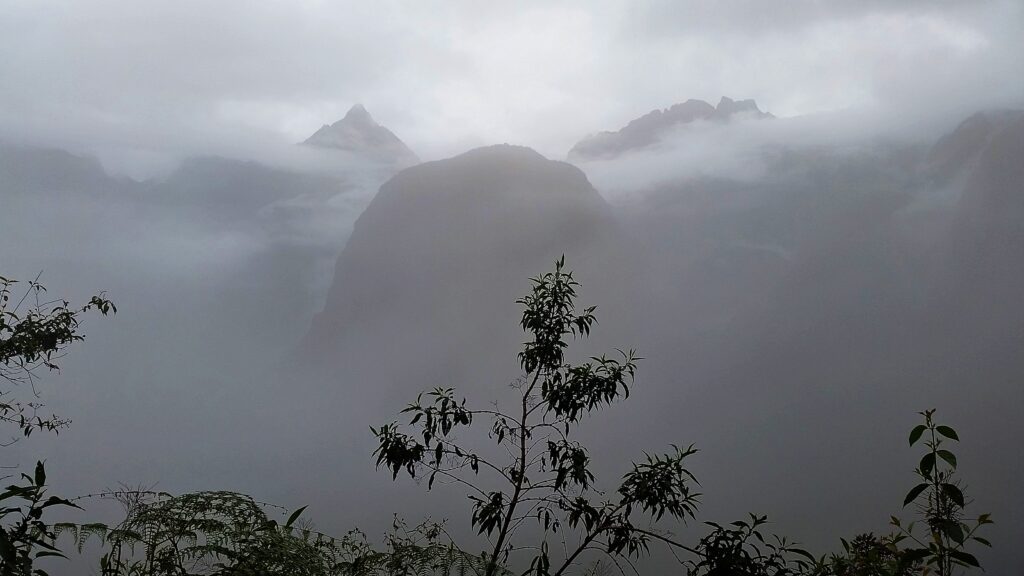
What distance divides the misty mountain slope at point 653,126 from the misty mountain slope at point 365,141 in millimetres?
2500

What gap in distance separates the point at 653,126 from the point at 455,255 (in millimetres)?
3578

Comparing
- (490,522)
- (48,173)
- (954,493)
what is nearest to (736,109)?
(48,173)

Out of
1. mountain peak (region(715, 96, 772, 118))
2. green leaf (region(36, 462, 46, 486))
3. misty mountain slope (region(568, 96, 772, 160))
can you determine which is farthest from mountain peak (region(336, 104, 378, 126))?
green leaf (region(36, 462, 46, 486))

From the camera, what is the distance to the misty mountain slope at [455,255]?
1079cm

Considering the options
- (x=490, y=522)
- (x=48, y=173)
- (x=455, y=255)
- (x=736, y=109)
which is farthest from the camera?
(x=455, y=255)

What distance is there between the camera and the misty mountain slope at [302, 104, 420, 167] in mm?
10938

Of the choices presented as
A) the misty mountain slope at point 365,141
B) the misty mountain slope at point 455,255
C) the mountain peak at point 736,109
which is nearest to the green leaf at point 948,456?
the misty mountain slope at point 455,255

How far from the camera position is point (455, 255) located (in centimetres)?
1194

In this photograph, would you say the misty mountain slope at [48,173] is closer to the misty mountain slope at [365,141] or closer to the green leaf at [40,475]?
the misty mountain slope at [365,141]

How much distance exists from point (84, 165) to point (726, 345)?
25.3 feet

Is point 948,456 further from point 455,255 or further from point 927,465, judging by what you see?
point 455,255

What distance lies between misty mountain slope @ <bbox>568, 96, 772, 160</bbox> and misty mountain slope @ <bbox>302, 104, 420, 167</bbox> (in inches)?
98.4

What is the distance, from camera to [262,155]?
9.88 metres

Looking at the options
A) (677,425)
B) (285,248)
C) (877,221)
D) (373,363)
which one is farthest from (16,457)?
(877,221)
